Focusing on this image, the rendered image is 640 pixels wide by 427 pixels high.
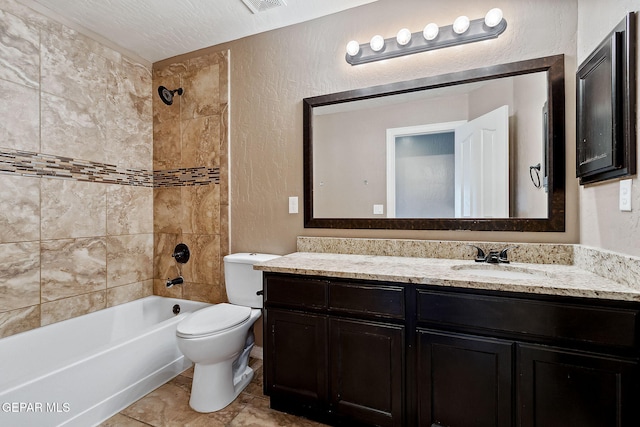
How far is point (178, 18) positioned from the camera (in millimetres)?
2127

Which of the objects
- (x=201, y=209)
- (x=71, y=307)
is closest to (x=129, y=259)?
(x=71, y=307)

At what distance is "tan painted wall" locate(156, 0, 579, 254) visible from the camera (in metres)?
1.63

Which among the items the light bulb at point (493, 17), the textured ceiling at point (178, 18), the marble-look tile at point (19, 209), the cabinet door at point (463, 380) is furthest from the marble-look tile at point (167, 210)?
the light bulb at point (493, 17)

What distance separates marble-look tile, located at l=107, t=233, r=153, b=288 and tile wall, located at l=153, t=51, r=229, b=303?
78mm

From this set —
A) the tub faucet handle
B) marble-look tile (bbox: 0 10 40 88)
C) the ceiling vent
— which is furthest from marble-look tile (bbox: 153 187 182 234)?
the tub faucet handle

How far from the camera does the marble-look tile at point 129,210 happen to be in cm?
245

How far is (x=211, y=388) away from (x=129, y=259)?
4.72ft

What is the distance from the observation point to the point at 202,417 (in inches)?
66.3

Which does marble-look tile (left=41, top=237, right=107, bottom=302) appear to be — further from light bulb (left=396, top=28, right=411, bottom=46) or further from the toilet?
light bulb (left=396, top=28, right=411, bottom=46)

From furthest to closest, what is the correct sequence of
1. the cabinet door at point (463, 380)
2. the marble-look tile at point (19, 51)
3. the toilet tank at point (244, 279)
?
the toilet tank at point (244, 279), the marble-look tile at point (19, 51), the cabinet door at point (463, 380)

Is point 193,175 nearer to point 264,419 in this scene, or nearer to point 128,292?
point 128,292

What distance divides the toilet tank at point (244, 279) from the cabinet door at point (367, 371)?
2.65ft

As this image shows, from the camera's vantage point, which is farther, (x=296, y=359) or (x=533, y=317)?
(x=296, y=359)

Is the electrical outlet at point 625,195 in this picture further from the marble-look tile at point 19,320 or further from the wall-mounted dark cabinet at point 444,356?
the marble-look tile at point 19,320
